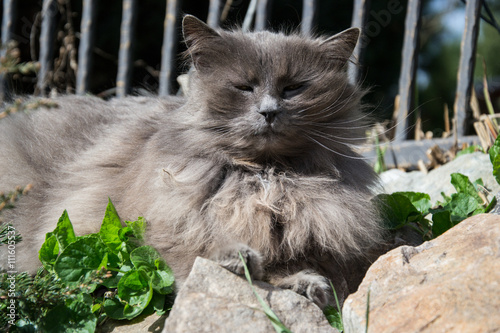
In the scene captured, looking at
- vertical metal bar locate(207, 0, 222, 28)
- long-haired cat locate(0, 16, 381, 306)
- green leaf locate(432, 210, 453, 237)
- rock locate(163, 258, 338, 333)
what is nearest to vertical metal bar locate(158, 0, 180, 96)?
vertical metal bar locate(207, 0, 222, 28)

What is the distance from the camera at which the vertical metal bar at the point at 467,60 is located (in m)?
3.44

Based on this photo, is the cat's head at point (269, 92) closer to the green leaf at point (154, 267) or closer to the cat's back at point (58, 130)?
the cat's back at point (58, 130)

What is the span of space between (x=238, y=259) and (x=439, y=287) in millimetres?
652

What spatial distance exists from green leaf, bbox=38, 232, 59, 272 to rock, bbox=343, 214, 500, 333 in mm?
1209

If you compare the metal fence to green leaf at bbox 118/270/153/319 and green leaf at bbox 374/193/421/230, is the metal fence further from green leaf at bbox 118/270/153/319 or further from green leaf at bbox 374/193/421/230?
green leaf at bbox 118/270/153/319

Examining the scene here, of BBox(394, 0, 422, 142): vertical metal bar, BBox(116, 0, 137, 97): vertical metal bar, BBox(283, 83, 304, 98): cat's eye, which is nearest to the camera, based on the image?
BBox(283, 83, 304, 98): cat's eye

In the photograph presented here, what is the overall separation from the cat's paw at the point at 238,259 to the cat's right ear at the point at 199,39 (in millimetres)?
864

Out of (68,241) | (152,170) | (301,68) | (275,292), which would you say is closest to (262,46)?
(301,68)

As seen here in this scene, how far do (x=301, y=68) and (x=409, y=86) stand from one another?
178 cm

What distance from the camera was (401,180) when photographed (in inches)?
134

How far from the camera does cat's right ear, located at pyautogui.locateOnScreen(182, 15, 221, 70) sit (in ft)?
7.23

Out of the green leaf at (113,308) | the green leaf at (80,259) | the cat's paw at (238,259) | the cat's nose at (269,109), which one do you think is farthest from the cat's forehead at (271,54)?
the green leaf at (113,308)

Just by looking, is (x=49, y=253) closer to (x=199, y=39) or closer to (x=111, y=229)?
(x=111, y=229)

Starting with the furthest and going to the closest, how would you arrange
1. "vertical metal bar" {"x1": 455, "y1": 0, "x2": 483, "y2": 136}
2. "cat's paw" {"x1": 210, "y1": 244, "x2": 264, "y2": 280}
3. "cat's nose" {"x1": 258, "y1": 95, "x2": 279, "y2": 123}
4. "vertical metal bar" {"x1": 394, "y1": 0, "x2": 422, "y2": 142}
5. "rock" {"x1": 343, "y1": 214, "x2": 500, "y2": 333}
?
"vertical metal bar" {"x1": 394, "y1": 0, "x2": 422, "y2": 142}
"vertical metal bar" {"x1": 455, "y1": 0, "x2": 483, "y2": 136}
"cat's nose" {"x1": 258, "y1": 95, "x2": 279, "y2": 123}
"cat's paw" {"x1": 210, "y1": 244, "x2": 264, "y2": 280}
"rock" {"x1": 343, "y1": 214, "x2": 500, "y2": 333}
